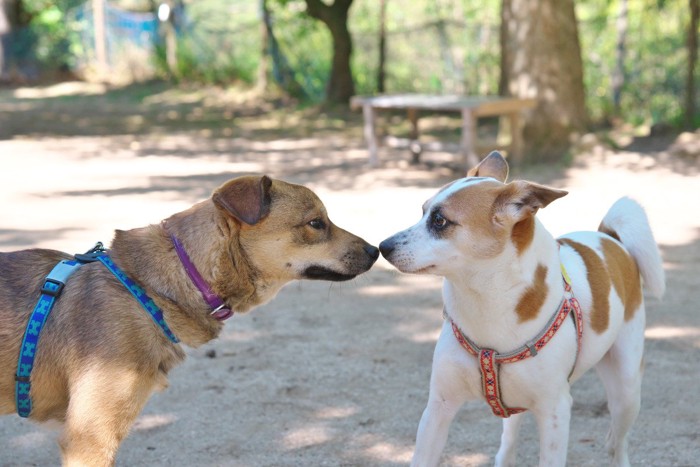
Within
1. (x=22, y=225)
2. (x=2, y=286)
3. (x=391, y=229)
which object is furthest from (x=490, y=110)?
(x=2, y=286)

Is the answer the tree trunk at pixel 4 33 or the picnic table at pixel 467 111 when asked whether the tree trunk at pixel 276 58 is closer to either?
the picnic table at pixel 467 111

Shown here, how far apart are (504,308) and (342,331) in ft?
9.29

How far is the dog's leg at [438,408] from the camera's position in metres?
3.61

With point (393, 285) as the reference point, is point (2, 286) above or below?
above

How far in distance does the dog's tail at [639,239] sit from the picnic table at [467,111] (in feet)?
22.6

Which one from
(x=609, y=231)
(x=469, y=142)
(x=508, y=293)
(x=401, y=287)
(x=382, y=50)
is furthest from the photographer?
(x=382, y=50)

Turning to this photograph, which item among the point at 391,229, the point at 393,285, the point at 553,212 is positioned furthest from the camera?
the point at 553,212

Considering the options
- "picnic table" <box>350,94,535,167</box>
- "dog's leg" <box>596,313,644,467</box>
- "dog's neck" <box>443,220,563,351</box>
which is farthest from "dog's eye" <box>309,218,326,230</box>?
"picnic table" <box>350,94,535,167</box>

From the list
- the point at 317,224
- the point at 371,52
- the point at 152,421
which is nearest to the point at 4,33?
the point at 371,52

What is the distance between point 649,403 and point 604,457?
734mm

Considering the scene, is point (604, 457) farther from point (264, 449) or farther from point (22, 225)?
point (22, 225)

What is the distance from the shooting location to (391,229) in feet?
28.9

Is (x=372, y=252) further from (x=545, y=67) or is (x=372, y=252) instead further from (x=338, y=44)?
(x=338, y=44)

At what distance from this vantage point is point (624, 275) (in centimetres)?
402
